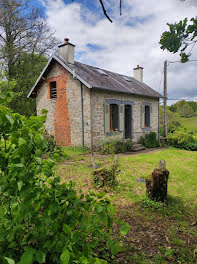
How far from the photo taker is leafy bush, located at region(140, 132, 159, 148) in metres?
13.6

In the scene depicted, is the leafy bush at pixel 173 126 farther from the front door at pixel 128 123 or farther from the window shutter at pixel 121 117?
the window shutter at pixel 121 117

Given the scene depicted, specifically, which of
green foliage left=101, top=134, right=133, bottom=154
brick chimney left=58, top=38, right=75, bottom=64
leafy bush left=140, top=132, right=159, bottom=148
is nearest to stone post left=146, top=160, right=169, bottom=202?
green foliage left=101, top=134, right=133, bottom=154

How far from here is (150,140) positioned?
46.0 feet

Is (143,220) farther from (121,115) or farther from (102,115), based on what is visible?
(121,115)

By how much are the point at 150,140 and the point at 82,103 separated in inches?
244

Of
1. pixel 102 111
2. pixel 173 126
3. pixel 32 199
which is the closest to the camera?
pixel 32 199

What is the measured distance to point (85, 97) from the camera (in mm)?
10367

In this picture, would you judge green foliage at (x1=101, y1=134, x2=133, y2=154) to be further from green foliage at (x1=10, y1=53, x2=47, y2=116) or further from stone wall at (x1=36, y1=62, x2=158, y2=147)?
green foliage at (x1=10, y1=53, x2=47, y2=116)

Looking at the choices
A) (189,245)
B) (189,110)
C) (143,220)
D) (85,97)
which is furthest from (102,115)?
(189,110)

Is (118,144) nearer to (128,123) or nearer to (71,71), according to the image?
(128,123)

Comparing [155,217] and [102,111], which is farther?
[102,111]

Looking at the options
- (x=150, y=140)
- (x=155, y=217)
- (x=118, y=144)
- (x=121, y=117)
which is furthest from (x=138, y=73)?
(x=155, y=217)

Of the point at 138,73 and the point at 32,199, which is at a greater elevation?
the point at 138,73

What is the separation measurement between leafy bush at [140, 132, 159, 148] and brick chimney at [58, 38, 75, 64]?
7.13m
